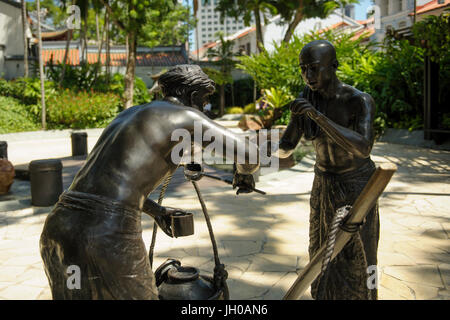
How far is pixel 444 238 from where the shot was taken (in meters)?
4.46

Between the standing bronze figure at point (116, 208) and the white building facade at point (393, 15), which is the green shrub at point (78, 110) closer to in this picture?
the white building facade at point (393, 15)

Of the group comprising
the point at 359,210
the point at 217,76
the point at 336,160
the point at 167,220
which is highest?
the point at 217,76

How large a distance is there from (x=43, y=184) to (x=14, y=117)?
13111 mm

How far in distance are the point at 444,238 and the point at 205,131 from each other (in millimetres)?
3902

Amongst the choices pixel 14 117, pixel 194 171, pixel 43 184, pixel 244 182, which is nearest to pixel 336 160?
pixel 244 182

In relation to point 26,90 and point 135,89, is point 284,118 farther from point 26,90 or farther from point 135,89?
point 26,90

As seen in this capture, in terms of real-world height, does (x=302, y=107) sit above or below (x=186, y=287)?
above

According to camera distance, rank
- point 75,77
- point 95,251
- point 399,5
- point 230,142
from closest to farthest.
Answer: point 95,251
point 230,142
point 75,77
point 399,5

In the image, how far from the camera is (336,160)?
93.3 inches

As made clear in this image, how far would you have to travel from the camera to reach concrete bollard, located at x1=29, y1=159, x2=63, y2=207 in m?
6.02

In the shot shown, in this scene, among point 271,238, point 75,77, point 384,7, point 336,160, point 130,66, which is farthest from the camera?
point 384,7

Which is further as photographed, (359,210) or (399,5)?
(399,5)

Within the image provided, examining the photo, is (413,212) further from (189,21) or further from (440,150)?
(189,21)

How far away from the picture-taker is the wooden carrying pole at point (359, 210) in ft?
5.02
